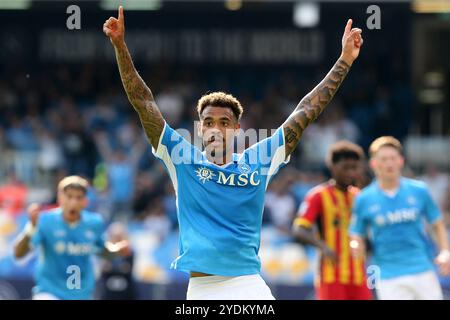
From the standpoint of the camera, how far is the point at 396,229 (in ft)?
31.8

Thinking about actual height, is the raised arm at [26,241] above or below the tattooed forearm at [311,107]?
below

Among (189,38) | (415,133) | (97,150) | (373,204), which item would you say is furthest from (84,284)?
(189,38)

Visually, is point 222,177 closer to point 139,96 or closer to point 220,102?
point 220,102

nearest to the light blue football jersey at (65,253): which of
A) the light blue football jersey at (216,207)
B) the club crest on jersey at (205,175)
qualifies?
the light blue football jersey at (216,207)

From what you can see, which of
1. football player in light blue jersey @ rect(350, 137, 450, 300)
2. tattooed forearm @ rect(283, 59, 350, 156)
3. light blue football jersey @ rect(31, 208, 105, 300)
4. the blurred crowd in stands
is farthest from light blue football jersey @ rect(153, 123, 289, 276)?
the blurred crowd in stands

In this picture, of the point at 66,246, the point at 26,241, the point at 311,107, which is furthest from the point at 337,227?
the point at 311,107

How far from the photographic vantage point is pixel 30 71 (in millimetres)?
21953

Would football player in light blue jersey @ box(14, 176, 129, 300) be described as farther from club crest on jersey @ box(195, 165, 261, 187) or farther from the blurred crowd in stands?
the blurred crowd in stands

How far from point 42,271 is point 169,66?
11800 millimetres

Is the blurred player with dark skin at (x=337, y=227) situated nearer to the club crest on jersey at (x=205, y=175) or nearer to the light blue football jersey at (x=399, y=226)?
the light blue football jersey at (x=399, y=226)

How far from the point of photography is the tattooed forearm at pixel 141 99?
21.4 ft

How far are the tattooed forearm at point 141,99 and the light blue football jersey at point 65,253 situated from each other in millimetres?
3740

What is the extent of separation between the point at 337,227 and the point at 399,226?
0.96 meters

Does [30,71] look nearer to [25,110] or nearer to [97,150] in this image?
[25,110]
